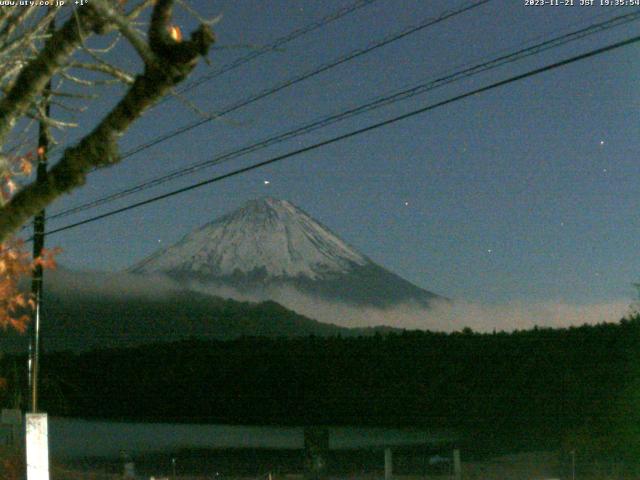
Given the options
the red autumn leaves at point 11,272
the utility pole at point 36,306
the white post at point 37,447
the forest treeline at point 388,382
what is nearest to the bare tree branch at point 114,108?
the red autumn leaves at point 11,272

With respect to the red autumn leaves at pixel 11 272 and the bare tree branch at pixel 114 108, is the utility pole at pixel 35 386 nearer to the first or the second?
the red autumn leaves at pixel 11 272

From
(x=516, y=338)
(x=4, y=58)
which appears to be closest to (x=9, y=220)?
(x=4, y=58)

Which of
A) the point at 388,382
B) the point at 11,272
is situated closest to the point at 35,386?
the point at 11,272

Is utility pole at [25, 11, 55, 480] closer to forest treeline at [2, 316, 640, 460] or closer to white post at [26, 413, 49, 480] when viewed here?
white post at [26, 413, 49, 480]

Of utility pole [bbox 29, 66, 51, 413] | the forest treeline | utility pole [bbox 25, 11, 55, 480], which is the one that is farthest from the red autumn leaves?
the forest treeline

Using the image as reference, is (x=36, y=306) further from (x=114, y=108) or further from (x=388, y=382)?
(x=388, y=382)

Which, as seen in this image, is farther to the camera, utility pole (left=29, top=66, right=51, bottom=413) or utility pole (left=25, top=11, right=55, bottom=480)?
utility pole (left=29, top=66, right=51, bottom=413)
